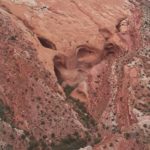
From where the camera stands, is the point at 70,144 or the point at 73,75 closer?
the point at 70,144

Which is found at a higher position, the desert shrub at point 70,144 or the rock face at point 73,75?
the rock face at point 73,75

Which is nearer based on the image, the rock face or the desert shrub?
the desert shrub

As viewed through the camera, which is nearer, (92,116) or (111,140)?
(111,140)

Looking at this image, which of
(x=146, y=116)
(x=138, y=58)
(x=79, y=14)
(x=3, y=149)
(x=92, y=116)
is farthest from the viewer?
(x=79, y=14)

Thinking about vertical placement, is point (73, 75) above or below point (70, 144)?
above

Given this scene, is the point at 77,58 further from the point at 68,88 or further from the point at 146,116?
the point at 146,116

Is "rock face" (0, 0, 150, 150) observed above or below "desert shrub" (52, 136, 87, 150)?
above

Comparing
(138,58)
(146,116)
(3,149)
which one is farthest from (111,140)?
(138,58)

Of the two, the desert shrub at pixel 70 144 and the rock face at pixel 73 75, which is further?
the rock face at pixel 73 75
